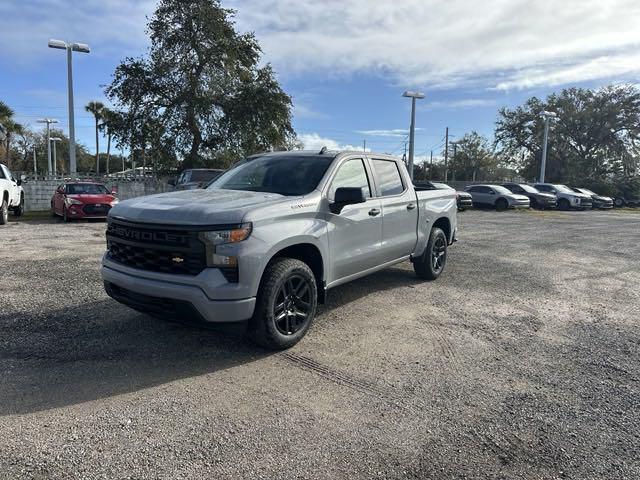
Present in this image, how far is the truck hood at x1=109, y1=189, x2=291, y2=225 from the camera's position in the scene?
391 cm

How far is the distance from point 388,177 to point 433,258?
1.80 metres

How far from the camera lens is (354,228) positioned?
17.1 ft

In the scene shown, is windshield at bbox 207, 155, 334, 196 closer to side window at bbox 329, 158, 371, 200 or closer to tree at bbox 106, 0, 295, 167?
side window at bbox 329, 158, 371, 200

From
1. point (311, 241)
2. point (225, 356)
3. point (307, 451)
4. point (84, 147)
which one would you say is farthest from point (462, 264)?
point (84, 147)

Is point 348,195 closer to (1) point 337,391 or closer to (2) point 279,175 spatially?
(2) point 279,175

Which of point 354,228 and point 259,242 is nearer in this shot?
point 259,242

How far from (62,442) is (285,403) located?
142 centimetres

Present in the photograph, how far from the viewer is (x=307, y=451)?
2891mm

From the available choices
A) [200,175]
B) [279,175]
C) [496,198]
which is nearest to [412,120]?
[496,198]

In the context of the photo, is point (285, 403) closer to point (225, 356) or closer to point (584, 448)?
point (225, 356)

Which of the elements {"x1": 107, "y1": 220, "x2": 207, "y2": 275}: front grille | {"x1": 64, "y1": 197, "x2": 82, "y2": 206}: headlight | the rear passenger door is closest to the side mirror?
the rear passenger door

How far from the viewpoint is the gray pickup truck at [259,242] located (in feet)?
12.7

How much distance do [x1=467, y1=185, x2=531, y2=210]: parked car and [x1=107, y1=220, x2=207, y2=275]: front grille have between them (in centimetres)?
2616

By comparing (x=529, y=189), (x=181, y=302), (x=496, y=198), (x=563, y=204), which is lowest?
(x=181, y=302)
